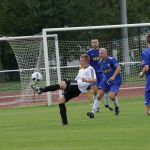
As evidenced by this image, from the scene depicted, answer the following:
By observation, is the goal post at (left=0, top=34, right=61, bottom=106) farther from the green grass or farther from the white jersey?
the white jersey

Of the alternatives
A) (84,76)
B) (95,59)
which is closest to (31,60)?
(95,59)

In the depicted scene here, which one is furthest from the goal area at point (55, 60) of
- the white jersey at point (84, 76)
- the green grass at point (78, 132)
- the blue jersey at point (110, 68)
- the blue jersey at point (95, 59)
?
the white jersey at point (84, 76)

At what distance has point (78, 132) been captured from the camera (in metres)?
14.5

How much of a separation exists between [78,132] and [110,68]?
17.2 ft

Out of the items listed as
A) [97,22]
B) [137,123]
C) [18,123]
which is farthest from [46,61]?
[97,22]

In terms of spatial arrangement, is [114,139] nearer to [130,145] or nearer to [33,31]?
[130,145]

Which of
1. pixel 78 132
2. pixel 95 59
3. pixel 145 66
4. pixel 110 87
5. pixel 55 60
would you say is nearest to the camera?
pixel 78 132

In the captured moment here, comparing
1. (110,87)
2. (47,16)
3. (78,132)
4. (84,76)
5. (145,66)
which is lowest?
(78,132)

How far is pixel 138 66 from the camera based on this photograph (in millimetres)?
27391

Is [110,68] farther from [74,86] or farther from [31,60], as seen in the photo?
[31,60]

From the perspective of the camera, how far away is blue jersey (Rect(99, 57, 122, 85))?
1931 cm

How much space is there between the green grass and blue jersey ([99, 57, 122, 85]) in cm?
95

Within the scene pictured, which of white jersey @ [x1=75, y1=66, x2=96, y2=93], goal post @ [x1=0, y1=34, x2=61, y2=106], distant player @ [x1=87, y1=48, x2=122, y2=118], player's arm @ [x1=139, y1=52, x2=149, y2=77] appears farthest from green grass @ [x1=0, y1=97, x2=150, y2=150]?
goal post @ [x1=0, y1=34, x2=61, y2=106]

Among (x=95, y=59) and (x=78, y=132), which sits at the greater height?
(x=95, y=59)
